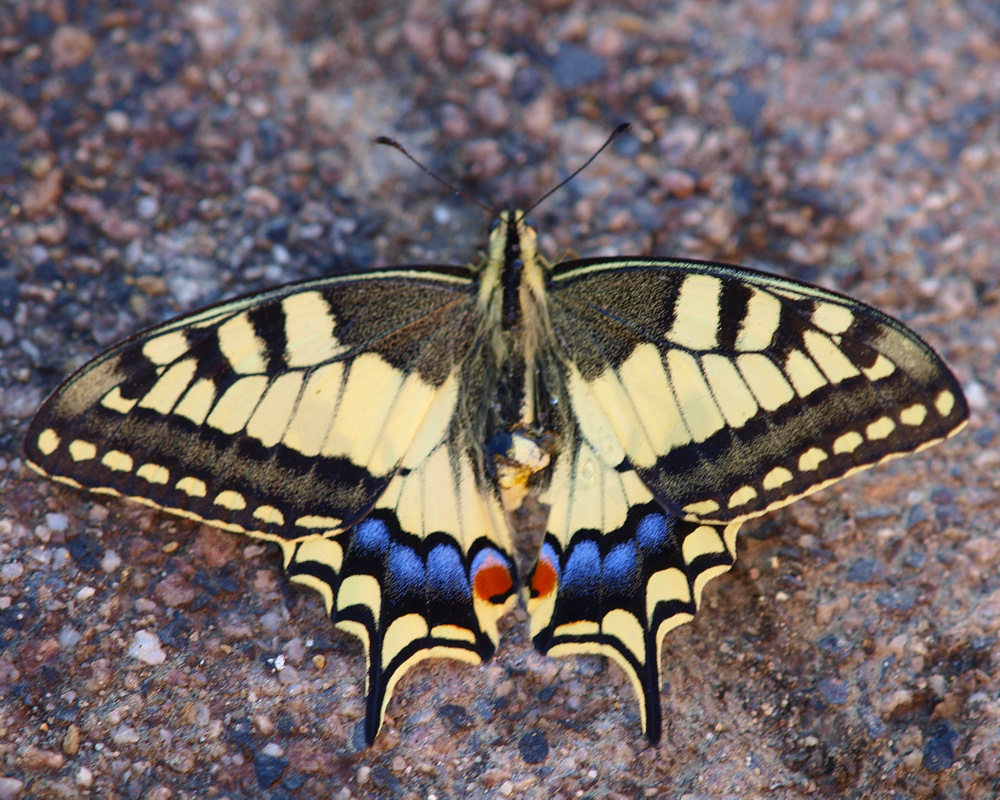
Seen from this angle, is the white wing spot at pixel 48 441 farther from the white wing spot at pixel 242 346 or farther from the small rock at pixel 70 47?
the small rock at pixel 70 47

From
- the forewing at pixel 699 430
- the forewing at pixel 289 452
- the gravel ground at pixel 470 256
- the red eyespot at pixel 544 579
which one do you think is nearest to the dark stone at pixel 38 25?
the gravel ground at pixel 470 256

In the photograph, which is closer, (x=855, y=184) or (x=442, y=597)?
(x=442, y=597)

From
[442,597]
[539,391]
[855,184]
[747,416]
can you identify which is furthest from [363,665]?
[855,184]

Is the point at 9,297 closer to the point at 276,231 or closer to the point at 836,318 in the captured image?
the point at 276,231

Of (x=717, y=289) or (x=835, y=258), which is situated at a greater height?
(x=717, y=289)

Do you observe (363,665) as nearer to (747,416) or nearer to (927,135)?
(747,416)

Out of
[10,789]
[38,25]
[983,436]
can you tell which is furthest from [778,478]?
[38,25]

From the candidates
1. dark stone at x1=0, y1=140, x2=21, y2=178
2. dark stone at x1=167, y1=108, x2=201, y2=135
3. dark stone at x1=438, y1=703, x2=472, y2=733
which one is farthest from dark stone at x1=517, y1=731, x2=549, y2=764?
dark stone at x1=0, y1=140, x2=21, y2=178
